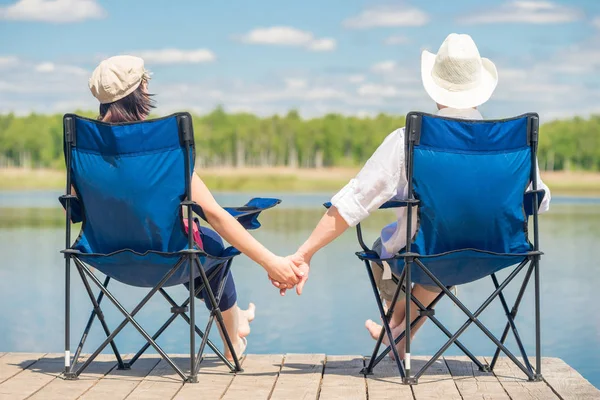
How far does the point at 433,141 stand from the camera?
2.92 metres

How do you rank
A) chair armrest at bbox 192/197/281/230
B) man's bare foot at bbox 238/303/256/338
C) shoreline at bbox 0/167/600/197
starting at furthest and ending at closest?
shoreline at bbox 0/167/600/197 < man's bare foot at bbox 238/303/256/338 < chair armrest at bbox 192/197/281/230

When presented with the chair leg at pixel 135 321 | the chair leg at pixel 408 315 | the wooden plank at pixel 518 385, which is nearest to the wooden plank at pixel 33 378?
the chair leg at pixel 135 321

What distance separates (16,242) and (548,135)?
6079cm

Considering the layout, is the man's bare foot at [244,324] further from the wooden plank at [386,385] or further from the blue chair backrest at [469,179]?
the blue chair backrest at [469,179]

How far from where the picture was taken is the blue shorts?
3170 millimetres

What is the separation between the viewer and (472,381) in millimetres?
3045

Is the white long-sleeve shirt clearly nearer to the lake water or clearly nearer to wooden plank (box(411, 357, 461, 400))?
wooden plank (box(411, 357, 461, 400))

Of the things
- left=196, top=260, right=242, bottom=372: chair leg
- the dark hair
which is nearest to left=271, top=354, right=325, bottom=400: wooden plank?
left=196, top=260, right=242, bottom=372: chair leg

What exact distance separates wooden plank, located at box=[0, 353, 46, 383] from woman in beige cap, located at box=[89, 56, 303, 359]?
0.75 metres

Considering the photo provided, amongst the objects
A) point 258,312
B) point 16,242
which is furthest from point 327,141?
point 258,312

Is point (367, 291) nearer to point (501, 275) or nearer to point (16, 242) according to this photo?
point (501, 275)

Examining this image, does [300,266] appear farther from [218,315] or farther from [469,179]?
[469,179]

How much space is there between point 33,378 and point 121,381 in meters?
0.29

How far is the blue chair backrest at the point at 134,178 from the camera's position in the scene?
295 centimetres
